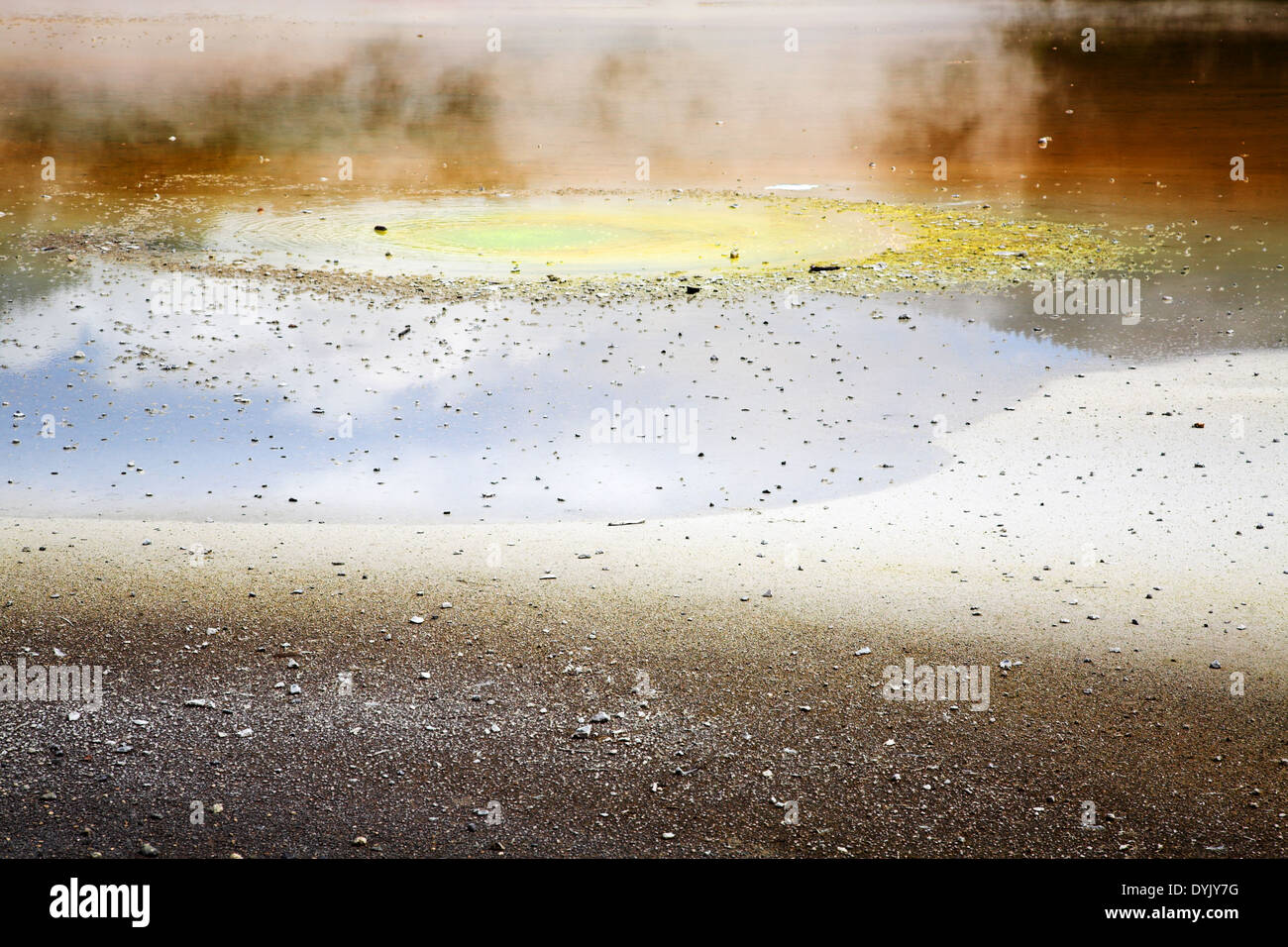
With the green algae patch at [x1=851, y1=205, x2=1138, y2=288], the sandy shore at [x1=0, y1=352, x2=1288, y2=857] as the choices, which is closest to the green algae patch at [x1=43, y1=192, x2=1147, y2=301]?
the green algae patch at [x1=851, y1=205, x2=1138, y2=288]

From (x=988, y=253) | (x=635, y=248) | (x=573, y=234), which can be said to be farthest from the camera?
(x=573, y=234)

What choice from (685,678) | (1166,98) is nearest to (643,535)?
(685,678)

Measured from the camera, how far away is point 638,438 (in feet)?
30.7

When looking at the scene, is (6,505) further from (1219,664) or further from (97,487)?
(1219,664)

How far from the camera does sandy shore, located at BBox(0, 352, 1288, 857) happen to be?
4.65 m

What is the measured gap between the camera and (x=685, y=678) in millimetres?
5770

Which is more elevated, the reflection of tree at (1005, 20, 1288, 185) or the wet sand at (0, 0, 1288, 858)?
the reflection of tree at (1005, 20, 1288, 185)

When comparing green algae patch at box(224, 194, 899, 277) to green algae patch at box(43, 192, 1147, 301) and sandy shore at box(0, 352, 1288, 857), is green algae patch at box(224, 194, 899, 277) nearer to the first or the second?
green algae patch at box(43, 192, 1147, 301)

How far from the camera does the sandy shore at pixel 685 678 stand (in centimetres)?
465

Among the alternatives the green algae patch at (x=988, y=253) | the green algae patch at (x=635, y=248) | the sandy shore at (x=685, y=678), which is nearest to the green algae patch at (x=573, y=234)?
the green algae patch at (x=635, y=248)

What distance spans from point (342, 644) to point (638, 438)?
3818mm

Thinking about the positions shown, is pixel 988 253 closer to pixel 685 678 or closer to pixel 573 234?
pixel 573 234

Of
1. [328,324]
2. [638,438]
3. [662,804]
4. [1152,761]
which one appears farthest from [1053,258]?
[662,804]

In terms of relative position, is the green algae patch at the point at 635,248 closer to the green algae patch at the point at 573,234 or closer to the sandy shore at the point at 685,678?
→ the green algae patch at the point at 573,234
